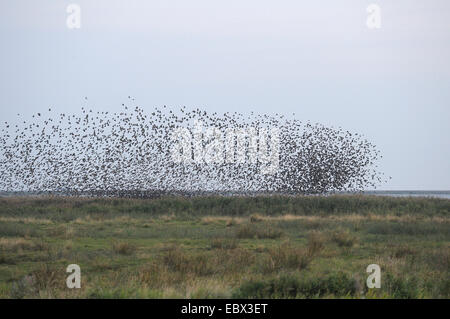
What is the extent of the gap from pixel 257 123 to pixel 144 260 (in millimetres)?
45959

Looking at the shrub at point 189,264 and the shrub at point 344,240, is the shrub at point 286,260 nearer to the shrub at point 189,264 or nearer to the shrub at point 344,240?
the shrub at point 189,264

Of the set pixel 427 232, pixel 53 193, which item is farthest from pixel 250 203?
pixel 53 193

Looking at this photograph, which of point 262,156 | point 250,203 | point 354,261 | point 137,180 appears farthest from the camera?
point 262,156

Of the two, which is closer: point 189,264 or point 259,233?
point 189,264

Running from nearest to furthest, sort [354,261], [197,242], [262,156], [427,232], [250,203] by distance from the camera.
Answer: [354,261] → [197,242] → [427,232] → [250,203] → [262,156]

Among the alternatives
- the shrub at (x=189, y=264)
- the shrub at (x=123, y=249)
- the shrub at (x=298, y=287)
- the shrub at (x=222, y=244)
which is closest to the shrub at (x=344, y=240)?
the shrub at (x=222, y=244)

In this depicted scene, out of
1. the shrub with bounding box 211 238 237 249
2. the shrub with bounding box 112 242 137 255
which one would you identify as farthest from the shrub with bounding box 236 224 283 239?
the shrub with bounding box 112 242 137 255

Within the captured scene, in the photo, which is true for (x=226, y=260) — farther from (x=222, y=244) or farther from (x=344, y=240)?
(x=344, y=240)

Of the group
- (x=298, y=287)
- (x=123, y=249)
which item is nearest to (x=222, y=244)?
(x=123, y=249)

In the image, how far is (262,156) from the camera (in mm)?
61250

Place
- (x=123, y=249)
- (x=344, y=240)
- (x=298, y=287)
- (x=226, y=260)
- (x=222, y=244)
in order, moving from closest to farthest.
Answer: (x=298, y=287) → (x=226, y=260) → (x=123, y=249) → (x=222, y=244) → (x=344, y=240)
